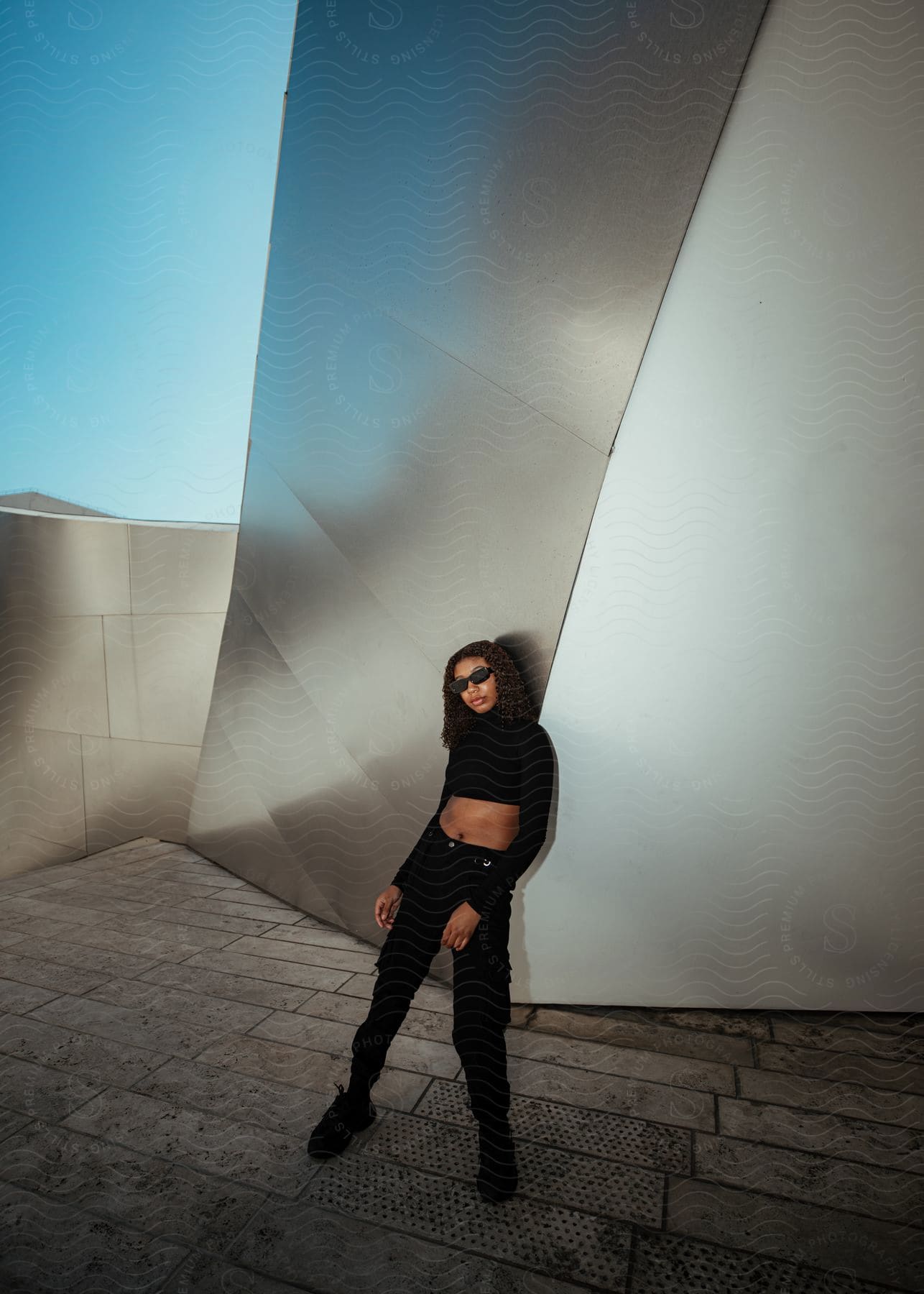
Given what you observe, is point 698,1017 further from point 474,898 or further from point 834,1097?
point 474,898

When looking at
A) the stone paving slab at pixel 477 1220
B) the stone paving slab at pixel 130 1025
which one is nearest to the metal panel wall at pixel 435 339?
the stone paving slab at pixel 130 1025

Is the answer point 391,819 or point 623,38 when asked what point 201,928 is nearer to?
point 391,819

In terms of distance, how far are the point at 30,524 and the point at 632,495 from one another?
171 inches

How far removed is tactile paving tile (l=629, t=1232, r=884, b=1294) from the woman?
0.44 m

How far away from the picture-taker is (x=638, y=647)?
3.15 meters

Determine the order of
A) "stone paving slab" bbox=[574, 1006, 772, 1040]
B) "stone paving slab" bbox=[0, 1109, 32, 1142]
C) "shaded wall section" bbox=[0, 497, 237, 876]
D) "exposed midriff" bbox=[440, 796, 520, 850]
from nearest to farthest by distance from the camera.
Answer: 1. "stone paving slab" bbox=[0, 1109, 32, 1142]
2. "exposed midriff" bbox=[440, 796, 520, 850]
3. "stone paving slab" bbox=[574, 1006, 772, 1040]
4. "shaded wall section" bbox=[0, 497, 237, 876]

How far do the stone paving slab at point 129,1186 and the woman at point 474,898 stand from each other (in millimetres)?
326

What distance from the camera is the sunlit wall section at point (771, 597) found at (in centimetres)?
272

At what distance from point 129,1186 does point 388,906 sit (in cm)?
111

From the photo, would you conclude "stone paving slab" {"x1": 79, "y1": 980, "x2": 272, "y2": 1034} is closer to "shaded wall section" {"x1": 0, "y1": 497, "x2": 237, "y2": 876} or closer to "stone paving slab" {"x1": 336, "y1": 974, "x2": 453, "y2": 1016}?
"stone paving slab" {"x1": 336, "y1": 974, "x2": 453, "y2": 1016}

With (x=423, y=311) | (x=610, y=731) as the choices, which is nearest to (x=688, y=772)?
(x=610, y=731)

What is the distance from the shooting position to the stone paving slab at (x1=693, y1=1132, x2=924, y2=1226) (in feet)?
7.33

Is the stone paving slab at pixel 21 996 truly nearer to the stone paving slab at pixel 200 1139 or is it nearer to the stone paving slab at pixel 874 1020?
the stone paving slab at pixel 200 1139

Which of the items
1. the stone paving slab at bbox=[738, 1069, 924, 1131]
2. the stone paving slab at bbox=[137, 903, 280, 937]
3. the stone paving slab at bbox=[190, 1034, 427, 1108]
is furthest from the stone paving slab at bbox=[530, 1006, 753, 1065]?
the stone paving slab at bbox=[137, 903, 280, 937]
